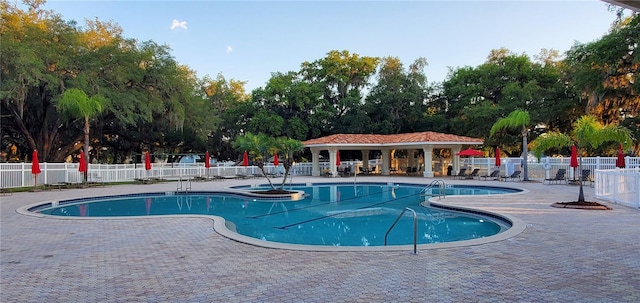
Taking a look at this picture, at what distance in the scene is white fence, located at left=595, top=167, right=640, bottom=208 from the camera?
10.5 m

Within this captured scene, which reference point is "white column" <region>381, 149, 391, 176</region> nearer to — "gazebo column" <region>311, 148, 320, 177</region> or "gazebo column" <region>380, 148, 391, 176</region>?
"gazebo column" <region>380, 148, 391, 176</region>

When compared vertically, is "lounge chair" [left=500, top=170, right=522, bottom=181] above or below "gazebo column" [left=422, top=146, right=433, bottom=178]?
below

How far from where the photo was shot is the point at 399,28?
1956 centimetres

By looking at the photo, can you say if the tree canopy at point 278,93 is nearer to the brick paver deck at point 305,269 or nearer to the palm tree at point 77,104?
the palm tree at point 77,104

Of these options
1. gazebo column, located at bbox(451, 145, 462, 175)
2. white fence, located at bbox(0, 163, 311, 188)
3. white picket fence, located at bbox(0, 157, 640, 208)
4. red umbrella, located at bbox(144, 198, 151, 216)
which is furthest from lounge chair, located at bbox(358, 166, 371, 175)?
red umbrella, located at bbox(144, 198, 151, 216)

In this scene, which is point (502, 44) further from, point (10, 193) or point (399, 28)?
point (10, 193)

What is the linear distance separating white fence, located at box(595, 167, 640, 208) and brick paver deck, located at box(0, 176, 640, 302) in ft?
10.7

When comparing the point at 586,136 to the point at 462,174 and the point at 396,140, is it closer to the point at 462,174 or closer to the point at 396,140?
the point at 462,174

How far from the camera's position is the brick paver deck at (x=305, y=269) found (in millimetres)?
4113

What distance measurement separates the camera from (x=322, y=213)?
12508 millimetres

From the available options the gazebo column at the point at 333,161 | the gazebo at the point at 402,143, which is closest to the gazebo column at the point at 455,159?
the gazebo at the point at 402,143

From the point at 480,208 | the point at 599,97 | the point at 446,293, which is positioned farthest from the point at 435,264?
the point at 599,97

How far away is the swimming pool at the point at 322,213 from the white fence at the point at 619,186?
12.9 feet

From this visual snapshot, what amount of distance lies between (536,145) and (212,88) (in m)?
32.6
